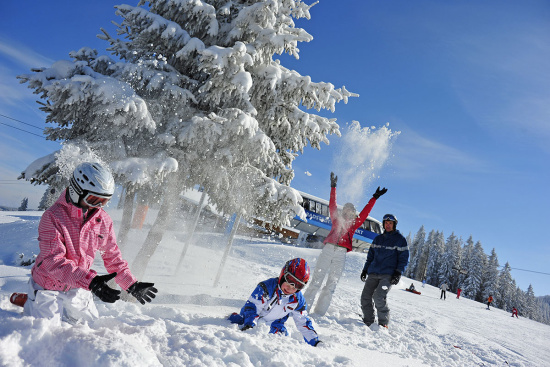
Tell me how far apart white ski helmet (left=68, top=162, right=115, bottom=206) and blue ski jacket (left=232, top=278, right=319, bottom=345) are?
2104 millimetres

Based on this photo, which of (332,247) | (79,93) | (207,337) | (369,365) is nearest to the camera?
(207,337)

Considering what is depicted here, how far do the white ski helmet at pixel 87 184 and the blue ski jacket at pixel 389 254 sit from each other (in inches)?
212

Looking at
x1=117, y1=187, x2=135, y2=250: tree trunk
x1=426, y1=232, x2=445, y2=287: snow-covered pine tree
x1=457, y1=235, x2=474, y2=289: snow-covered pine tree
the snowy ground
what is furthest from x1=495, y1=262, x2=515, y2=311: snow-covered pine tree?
x1=117, y1=187, x2=135, y2=250: tree trunk

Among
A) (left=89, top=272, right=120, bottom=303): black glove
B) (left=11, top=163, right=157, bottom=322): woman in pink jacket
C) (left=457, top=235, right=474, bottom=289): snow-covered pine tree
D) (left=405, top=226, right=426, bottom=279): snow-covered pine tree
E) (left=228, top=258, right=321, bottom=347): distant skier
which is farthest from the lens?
(left=405, top=226, right=426, bottom=279): snow-covered pine tree

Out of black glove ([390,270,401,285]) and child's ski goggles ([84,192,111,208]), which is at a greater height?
child's ski goggles ([84,192,111,208])

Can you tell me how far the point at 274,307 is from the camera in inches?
156

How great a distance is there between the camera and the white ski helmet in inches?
105

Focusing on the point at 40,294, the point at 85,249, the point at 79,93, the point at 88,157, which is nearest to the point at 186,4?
the point at 79,93

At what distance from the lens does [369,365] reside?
387cm

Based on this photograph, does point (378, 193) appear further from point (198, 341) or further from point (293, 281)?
point (198, 341)

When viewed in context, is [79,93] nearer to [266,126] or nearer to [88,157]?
[88,157]

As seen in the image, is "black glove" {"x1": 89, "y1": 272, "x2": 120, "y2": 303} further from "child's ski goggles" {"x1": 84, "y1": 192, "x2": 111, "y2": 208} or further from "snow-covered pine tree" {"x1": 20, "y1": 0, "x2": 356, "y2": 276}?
"snow-covered pine tree" {"x1": 20, "y1": 0, "x2": 356, "y2": 276}

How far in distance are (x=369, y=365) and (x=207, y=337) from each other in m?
2.15

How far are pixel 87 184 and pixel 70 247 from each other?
0.58m
